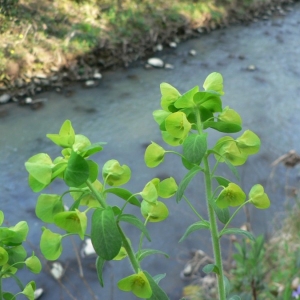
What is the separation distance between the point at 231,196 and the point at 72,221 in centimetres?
13

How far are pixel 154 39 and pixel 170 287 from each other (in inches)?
86.7

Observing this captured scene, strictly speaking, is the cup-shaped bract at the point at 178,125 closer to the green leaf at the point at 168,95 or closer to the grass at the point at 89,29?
the green leaf at the point at 168,95

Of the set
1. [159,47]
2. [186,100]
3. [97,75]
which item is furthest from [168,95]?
[159,47]

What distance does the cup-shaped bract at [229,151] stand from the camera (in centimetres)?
38

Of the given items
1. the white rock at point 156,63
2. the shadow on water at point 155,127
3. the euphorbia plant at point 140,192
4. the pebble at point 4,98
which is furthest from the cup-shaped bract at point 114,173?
the white rock at point 156,63

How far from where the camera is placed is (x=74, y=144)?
0.33 m

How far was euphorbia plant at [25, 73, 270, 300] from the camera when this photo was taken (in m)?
0.30

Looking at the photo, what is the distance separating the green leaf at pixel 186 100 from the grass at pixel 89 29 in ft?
7.92

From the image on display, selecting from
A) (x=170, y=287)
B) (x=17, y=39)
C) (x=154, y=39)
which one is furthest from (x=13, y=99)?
(x=170, y=287)

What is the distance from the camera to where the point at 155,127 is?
2.54 metres

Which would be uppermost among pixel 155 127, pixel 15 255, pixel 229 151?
pixel 229 151

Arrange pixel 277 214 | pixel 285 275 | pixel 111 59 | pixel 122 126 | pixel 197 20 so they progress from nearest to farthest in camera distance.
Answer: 1. pixel 285 275
2. pixel 277 214
3. pixel 122 126
4. pixel 111 59
5. pixel 197 20

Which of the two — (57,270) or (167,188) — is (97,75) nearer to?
(57,270)

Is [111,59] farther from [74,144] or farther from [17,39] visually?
[74,144]
